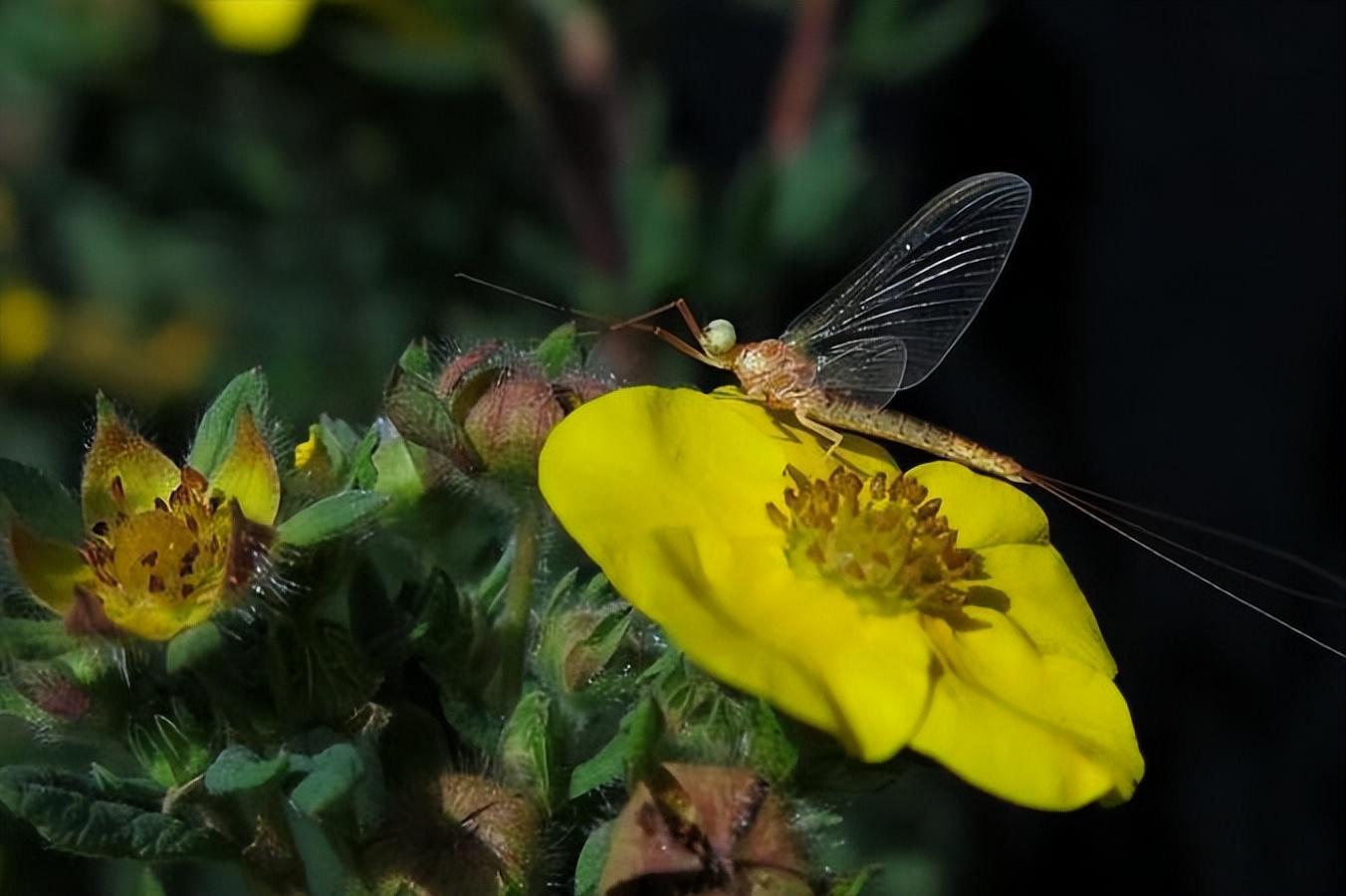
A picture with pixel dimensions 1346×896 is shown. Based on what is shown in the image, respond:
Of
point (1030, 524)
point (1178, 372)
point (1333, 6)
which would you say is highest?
point (1030, 524)

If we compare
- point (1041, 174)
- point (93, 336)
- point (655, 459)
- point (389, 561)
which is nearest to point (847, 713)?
point (655, 459)

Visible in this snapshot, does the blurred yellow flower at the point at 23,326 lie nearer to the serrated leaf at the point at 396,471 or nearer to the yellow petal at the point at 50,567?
the serrated leaf at the point at 396,471

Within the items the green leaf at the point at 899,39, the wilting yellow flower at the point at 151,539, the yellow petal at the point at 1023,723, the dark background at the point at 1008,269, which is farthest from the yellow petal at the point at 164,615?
the green leaf at the point at 899,39

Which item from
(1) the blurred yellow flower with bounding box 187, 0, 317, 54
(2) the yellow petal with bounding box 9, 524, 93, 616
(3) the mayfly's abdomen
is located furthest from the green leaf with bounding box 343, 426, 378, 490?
(1) the blurred yellow flower with bounding box 187, 0, 317, 54

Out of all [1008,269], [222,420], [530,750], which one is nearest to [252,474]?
[222,420]

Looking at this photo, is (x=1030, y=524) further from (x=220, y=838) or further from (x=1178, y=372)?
(x=1178, y=372)

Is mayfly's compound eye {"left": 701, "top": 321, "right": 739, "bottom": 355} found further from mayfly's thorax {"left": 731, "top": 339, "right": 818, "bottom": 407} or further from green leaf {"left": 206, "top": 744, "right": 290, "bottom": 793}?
green leaf {"left": 206, "top": 744, "right": 290, "bottom": 793}
